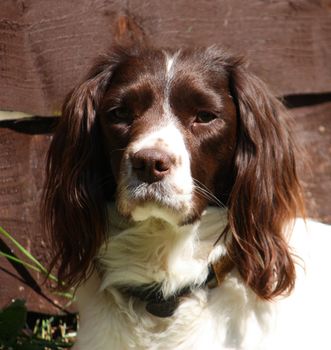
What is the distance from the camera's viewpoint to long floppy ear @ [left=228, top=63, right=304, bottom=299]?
3330 mm

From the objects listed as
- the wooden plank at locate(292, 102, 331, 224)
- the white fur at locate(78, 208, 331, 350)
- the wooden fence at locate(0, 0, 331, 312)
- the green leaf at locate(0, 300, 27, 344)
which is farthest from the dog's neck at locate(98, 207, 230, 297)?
the wooden plank at locate(292, 102, 331, 224)

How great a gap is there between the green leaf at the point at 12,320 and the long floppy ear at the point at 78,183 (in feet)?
1.50

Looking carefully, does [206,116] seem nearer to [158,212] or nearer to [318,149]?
[158,212]

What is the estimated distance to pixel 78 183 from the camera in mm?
3467

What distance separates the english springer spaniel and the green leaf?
51 centimetres

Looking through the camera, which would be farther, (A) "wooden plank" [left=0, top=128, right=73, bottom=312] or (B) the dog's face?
(A) "wooden plank" [left=0, top=128, right=73, bottom=312]

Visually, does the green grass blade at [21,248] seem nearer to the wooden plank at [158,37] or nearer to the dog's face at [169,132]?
the wooden plank at [158,37]

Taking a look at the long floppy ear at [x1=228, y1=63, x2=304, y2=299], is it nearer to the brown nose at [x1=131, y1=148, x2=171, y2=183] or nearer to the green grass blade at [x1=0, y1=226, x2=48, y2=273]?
the brown nose at [x1=131, y1=148, x2=171, y2=183]

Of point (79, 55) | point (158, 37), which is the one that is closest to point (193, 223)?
point (79, 55)

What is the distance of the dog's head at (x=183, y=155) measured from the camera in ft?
10.6

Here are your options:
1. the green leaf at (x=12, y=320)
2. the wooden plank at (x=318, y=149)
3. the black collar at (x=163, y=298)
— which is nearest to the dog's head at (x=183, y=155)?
the black collar at (x=163, y=298)

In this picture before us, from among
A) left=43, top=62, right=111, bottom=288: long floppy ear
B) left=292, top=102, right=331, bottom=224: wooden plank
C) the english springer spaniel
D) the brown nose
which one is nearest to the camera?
the brown nose

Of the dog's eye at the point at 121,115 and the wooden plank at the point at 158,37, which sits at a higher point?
the dog's eye at the point at 121,115

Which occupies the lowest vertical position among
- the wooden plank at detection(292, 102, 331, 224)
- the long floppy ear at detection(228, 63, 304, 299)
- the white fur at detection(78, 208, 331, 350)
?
the wooden plank at detection(292, 102, 331, 224)
